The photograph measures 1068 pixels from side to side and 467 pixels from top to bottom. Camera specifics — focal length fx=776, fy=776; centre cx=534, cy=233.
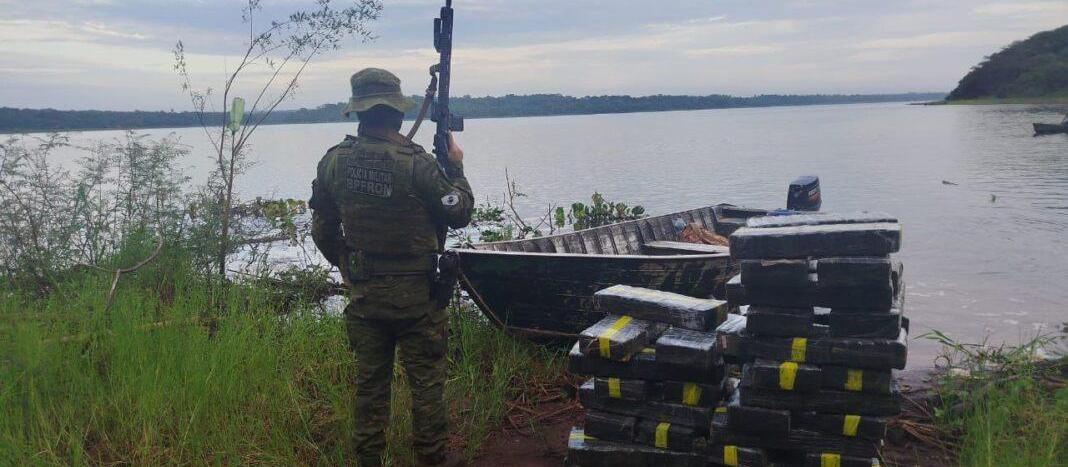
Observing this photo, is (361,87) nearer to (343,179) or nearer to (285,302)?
(343,179)

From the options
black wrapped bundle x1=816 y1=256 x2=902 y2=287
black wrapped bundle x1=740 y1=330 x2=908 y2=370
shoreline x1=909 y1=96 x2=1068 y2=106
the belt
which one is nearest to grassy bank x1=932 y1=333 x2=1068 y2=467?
black wrapped bundle x1=740 y1=330 x2=908 y2=370

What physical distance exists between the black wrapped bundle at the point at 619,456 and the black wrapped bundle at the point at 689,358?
1.43ft

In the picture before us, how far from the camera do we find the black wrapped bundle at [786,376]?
399cm

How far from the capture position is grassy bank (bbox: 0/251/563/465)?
4219 mm

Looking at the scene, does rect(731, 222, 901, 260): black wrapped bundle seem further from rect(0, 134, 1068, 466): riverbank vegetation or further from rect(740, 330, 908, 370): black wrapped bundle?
rect(0, 134, 1068, 466): riverbank vegetation

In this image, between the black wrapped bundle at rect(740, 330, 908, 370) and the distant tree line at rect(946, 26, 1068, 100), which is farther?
the distant tree line at rect(946, 26, 1068, 100)

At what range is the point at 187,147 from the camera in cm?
857

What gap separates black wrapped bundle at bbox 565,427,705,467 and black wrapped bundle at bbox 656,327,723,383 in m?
0.44

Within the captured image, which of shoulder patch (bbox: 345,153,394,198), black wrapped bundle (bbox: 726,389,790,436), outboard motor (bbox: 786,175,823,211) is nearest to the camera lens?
black wrapped bundle (bbox: 726,389,790,436)

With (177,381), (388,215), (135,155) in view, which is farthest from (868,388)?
(135,155)

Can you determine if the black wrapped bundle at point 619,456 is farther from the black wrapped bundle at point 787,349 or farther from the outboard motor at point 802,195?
the outboard motor at point 802,195

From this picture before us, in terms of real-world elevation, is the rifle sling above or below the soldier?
above

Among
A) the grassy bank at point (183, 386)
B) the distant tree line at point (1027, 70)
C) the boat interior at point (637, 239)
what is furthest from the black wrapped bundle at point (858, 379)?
the distant tree line at point (1027, 70)

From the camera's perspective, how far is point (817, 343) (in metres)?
4.00
